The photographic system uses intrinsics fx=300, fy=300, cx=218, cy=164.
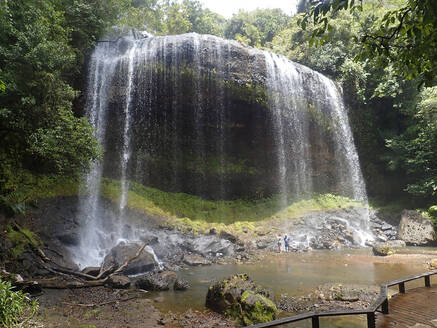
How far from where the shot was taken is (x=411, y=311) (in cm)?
564

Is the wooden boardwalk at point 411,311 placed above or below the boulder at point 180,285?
above

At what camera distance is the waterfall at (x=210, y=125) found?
18.0 metres

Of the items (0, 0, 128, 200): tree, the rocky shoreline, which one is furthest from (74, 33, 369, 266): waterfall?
(0, 0, 128, 200): tree

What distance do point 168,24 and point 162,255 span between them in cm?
2799

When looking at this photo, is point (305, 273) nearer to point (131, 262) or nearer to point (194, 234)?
point (131, 262)

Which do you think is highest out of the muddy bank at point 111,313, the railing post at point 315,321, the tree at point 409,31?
the tree at point 409,31

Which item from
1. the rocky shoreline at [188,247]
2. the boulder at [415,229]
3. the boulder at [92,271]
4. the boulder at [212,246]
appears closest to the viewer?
the rocky shoreline at [188,247]

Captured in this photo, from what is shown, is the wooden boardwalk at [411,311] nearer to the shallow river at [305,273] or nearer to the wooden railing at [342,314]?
the wooden railing at [342,314]

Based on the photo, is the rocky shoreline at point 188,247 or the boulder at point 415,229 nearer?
the rocky shoreline at point 188,247

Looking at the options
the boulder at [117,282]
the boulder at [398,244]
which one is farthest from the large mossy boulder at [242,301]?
the boulder at [398,244]

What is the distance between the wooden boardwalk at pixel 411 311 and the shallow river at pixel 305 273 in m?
0.81

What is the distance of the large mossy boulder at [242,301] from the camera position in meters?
6.34

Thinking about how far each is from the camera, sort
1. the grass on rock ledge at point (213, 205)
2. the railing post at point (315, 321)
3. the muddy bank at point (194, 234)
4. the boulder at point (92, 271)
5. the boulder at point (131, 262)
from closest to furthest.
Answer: the railing post at point (315, 321)
the boulder at point (92, 271)
the boulder at point (131, 262)
the muddy bank at point (194, 234)
the grass on rock ledge at point (213, 205)

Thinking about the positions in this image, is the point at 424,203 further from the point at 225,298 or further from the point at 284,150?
the point at 225,298
